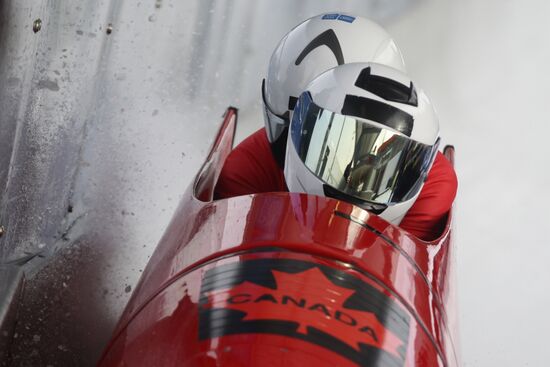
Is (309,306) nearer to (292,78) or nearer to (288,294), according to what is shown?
(288,294)

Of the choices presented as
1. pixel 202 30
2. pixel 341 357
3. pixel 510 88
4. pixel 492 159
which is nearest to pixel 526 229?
pixel 492 159

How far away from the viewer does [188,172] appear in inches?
136

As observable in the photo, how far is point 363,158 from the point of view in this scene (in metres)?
1.94

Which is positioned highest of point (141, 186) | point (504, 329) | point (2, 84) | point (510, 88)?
point (510, 88)

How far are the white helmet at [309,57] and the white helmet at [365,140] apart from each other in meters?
0.55

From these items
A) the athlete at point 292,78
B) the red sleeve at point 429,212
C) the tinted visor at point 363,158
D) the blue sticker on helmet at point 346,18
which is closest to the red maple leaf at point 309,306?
the tinted visor at point 363,158

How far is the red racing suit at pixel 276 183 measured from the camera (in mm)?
2336

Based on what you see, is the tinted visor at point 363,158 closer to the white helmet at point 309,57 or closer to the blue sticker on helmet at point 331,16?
the white helmet at point 309,57

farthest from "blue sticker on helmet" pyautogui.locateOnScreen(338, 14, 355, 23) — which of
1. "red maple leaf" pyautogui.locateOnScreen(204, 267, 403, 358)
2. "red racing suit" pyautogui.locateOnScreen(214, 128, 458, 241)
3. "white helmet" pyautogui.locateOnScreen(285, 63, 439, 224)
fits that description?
"red maple leaf" pyautogui.locateOnScreen(204, 267, 403, 358)

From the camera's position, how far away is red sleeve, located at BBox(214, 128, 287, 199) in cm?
254

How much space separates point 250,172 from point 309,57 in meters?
0.43

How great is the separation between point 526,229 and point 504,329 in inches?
24.0

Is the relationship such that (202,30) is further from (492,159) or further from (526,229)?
(526,229)

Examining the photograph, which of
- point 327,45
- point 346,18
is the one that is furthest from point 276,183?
point 346,18
